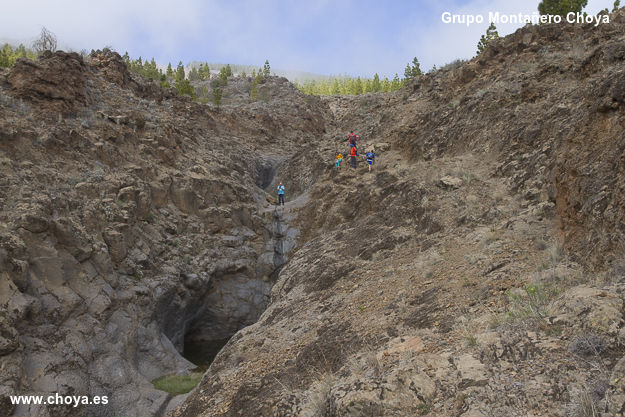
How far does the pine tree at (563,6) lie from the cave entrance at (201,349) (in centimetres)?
2912

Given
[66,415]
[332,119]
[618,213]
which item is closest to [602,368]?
[618,213]

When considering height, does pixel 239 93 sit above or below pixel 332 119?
above

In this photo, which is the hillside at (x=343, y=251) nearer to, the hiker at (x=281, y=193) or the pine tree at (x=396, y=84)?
the hiker at (x=281, y=193)

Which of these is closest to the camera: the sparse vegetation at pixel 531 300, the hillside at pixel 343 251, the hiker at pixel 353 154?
the hillside at pixel 343 251

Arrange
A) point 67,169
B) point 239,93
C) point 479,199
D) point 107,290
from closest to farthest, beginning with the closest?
1. point 479,199
2. point 107,290
3. point 67,169
4. point 239,93

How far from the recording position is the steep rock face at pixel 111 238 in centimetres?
1148

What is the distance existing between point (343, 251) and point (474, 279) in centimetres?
675

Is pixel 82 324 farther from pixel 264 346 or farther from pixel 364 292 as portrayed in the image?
pixel 364 292

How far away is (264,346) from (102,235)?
9575 mm

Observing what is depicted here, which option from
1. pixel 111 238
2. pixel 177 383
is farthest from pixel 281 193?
pixel 177 383

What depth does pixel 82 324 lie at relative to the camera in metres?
12.6

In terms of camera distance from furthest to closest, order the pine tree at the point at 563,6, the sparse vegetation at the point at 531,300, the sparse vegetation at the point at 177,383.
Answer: the pine tree at the point at 563,6 < the sparse vegetation at the point at 177,383 < the sparse vegetation at the point at 531,300

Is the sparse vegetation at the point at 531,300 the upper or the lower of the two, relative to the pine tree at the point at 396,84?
lower

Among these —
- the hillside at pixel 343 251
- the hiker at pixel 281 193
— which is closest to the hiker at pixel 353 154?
the hillside at pixel 343 251
